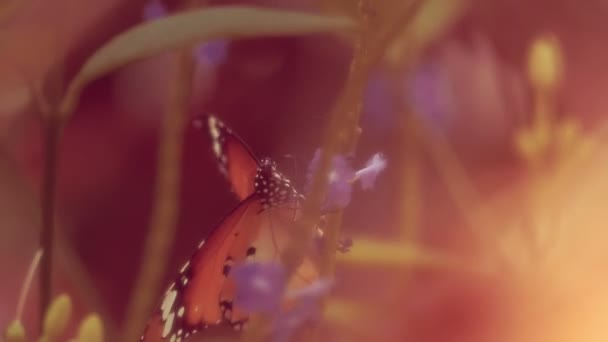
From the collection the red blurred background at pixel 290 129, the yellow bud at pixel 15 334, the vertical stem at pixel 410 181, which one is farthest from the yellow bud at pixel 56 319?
the vertical stem at pixel 410 181

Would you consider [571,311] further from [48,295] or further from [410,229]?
[48,295]

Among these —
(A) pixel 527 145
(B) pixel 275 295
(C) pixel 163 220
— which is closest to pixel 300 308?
(B) pixel 275 295

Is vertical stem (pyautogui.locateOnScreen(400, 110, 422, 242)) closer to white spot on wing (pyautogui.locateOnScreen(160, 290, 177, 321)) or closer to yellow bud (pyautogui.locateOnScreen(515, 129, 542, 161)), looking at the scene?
yellow bud (pyautogui.locateOnScreen(515, 129, 542, 161))

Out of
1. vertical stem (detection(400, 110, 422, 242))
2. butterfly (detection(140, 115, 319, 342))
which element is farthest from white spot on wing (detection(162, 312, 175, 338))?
vertical stem (detection(400, 110, 422, 242))

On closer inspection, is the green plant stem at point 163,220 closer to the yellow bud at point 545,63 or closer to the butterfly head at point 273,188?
the butterfly head at point 273,188

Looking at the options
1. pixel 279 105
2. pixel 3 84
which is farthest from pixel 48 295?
pixel 279 105
